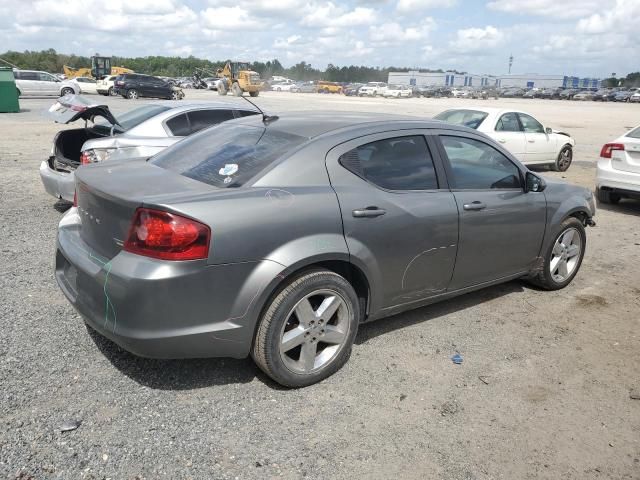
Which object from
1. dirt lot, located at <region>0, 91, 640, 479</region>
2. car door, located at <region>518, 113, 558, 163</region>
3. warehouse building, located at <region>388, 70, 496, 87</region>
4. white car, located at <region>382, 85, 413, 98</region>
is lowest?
dirt lot, located at <region>0, 91, 640, 479</region>

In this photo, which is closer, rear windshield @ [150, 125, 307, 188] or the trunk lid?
the trunk lid

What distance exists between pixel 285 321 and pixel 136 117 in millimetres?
5573

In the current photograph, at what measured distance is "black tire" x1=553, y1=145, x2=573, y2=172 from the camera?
44.0 ft

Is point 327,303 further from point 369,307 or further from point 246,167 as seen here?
point 246,167

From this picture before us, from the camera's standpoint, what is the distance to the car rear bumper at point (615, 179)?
29.0 ft

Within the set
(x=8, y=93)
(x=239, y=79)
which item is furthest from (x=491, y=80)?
(x=8, y=93)

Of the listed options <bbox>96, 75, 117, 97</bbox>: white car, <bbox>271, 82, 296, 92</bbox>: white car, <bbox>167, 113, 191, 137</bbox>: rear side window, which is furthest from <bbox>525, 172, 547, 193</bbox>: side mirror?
<bbox>271, 82, 296, 92</bbox>: white car

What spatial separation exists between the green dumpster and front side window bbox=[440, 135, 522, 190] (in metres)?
23.2

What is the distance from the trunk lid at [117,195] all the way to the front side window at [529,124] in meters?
10.7

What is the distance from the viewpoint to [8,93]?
22.8 metres

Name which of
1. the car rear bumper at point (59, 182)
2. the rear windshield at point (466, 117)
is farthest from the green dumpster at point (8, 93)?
the rear windshield at point (466, 117)

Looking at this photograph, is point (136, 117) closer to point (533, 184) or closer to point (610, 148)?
point (533, 184)

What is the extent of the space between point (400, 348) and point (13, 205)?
20.7ft

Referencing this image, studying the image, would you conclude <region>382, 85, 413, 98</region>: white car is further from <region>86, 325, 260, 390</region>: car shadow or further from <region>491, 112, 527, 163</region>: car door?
<region>86, 325, 260, 390</region>: car shadow
